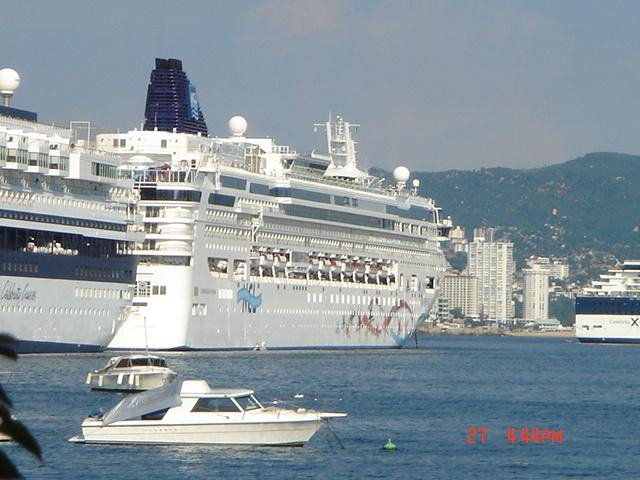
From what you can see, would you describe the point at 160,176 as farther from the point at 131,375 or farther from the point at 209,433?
the point at 209,433

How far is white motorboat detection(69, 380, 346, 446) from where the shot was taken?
39.2m

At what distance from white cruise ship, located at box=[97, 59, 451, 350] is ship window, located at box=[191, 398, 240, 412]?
138 feet

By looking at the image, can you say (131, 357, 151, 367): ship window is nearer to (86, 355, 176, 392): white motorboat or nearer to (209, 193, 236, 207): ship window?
(86, 355, 176, 392): white motorboat

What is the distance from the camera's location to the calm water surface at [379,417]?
122ft

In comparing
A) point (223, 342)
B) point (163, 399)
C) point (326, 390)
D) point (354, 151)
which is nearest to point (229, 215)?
point (223, 342)

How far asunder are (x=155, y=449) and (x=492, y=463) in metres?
7.54

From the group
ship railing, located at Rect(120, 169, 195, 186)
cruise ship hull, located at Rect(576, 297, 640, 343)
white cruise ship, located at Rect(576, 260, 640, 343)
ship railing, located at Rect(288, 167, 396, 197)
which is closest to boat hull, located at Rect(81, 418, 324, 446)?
ship railing, located at Rect(120, 169, 195, 186)

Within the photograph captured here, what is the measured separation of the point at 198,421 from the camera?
39.2 meters

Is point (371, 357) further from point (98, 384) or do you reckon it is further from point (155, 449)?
point (155, 449)

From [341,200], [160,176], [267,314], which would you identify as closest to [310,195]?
[341,200]

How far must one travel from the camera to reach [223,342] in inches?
3398

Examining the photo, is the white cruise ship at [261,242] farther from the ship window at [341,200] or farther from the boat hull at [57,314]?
the boat hull at [57,314]

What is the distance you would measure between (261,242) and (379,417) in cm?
4184

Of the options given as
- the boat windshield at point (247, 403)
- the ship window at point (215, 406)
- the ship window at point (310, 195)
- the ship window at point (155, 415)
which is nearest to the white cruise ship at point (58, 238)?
the ship window at point (310, 195)
